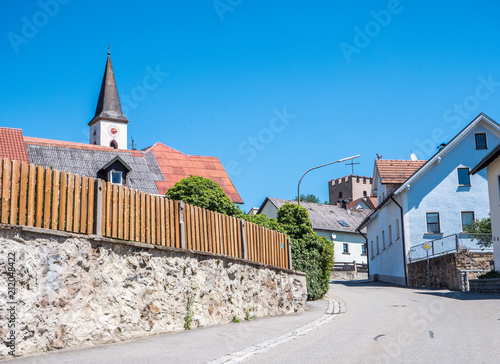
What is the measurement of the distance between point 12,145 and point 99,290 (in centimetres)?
2600

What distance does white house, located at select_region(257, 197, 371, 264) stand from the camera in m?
66.2

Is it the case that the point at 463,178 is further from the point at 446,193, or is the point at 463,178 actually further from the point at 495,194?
the point at 495,194

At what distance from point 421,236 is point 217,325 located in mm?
24255

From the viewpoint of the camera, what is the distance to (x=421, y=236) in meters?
35.0

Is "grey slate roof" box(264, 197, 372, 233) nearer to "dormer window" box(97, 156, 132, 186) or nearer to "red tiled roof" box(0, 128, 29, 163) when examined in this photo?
"dormer window" box(97, 156, 132, 186)

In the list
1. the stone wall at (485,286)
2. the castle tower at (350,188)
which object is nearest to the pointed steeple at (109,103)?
the castle tower at (350,188)

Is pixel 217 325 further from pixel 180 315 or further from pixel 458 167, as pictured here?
pixel 458 167

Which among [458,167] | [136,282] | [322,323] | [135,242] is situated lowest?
[322,323]

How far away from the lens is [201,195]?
2094 centimetres

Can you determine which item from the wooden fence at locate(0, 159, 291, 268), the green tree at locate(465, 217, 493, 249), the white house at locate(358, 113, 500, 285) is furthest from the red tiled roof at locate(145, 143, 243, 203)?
the wooden fence at locate(0, 159, 291, 268)

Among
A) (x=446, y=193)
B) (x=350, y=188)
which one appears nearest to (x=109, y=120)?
(x=350, y=188)

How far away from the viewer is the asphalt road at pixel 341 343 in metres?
8.52

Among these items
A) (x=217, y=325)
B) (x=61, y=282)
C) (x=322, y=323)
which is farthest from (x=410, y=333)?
(x=61, y=282)

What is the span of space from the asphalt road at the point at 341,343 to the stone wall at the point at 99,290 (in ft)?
1.06
